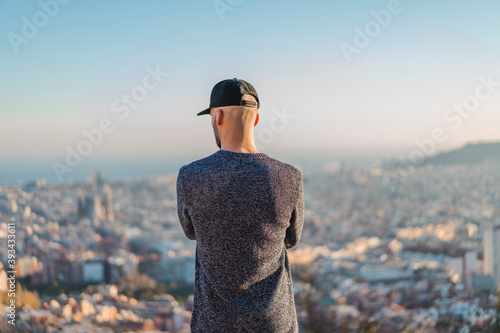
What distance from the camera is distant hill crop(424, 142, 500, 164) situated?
9.12m

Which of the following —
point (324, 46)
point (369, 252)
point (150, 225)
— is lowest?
point (369, 252)

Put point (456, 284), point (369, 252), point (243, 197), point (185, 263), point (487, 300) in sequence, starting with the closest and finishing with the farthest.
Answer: point (243, 197) < point (487, 300) < point (456, 284) < point (185, 263) < point (369, 252)

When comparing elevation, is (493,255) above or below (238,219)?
below

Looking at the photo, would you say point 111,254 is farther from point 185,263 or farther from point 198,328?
point 198,328

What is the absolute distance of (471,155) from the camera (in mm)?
9672

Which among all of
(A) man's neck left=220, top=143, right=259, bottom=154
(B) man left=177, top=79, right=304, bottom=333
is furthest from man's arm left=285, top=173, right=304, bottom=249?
(A) man's neck left=220, top=143, right=259, bottom=154

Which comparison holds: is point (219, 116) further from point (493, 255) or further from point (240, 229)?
point (493, 255)

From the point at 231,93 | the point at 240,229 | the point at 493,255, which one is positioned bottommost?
the point at 493,255

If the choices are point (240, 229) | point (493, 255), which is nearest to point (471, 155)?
point (493, 255)

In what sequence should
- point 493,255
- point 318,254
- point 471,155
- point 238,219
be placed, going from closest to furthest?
point 238,219 → point 493,255 → point 318,254 → point 471,155

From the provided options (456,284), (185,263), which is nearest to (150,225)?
A: (185,263)

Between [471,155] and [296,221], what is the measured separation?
33.5 feet

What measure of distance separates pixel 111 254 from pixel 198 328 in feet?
22.9

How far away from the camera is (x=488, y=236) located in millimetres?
5082
